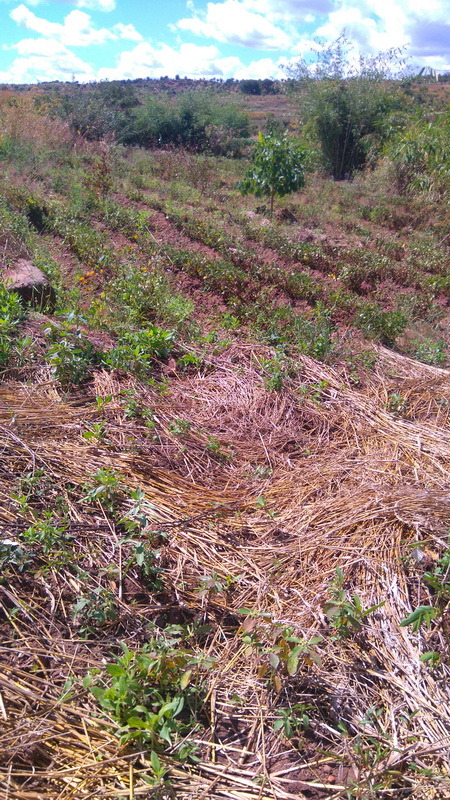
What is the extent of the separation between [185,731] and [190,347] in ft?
9.78

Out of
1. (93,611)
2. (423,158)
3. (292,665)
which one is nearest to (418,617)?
(292,665)

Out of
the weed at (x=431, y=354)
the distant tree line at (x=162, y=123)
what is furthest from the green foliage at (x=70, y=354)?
the distant tree line at (x=162, y=123)

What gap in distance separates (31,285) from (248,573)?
11.1 feet

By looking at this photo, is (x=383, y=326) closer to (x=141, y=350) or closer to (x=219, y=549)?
(x=141, y=350)

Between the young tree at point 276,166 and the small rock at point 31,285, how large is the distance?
5511mm

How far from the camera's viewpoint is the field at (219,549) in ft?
6.01

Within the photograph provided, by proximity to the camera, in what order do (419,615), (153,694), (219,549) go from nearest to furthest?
1. (153,694)
2. (419,615)
3. (219,549)

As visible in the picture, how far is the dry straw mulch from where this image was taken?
181 centimetres

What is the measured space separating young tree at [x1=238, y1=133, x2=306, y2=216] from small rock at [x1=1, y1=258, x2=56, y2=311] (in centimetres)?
551

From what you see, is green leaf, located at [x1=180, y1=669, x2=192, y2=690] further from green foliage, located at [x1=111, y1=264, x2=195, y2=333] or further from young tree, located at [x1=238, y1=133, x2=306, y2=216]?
young tree, located at [x1=238, y1=133, x2=306, y2=216]

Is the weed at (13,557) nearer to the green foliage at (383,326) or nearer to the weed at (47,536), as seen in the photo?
the weed at (47,536)

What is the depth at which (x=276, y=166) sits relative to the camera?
912cm

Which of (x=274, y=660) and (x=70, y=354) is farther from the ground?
(x=70, y=354)

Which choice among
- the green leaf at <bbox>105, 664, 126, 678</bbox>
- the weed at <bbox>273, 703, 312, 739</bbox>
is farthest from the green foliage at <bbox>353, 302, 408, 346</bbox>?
the green leaf at <bbox>105, 664, 126, 678</bbox>
